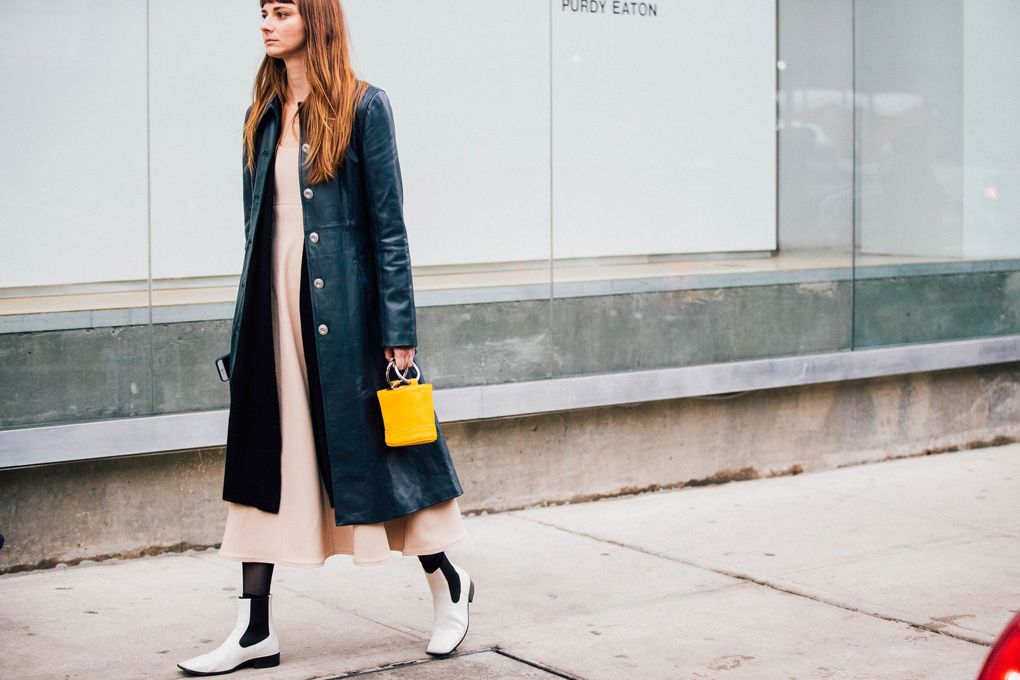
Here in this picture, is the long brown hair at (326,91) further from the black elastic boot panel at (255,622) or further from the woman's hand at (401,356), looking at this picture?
the black elastic boot panel at (255,622)

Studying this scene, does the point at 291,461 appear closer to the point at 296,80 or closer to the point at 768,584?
the point at 296,80

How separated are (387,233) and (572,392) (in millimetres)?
2856

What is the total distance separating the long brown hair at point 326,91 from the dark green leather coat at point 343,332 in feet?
0.14

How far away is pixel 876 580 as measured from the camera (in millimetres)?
5676

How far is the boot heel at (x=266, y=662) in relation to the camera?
4.46 metres

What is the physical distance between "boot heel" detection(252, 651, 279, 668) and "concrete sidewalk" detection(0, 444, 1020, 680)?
0.13ft

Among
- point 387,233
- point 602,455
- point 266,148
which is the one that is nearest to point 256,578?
point 387,233

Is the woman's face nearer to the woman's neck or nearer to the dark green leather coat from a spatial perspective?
the woman's neck

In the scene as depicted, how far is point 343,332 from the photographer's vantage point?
438 cm

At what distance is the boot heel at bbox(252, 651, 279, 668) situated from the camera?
4465mm

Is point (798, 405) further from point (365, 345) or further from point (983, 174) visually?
point (365, 345)

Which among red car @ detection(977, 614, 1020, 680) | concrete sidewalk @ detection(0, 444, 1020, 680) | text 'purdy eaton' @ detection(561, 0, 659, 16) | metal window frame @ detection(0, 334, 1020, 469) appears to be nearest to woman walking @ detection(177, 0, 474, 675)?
concrete sidewalk @ detection(0, 444, 1020, 680)

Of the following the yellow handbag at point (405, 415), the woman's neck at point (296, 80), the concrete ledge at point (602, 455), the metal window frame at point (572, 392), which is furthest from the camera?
the concrete ledge at point (602, 455)

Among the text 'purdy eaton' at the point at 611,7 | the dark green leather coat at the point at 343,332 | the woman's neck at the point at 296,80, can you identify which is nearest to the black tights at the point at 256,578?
the dark green leather coat at the point at 343,332
